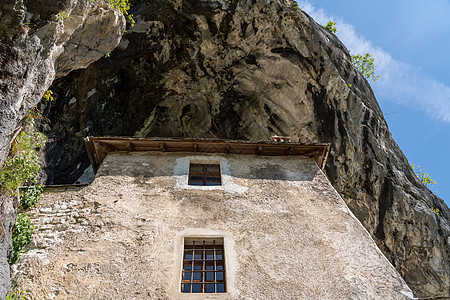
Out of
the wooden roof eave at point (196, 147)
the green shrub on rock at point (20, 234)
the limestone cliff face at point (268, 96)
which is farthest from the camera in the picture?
the limestone cliff face at point (268, 96)

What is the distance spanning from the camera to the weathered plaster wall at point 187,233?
6238 millimetres

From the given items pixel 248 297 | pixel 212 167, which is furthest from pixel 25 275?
pixel 212 167

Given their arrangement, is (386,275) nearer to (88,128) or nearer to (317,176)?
(317,176)

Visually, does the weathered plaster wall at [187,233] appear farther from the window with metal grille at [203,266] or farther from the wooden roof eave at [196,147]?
the wooden roof eave at [196,147]

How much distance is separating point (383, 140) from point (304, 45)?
5331 millimetres

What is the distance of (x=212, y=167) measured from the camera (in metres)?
9.95

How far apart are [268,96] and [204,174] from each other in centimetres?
767

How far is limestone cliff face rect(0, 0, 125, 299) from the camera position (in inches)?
239

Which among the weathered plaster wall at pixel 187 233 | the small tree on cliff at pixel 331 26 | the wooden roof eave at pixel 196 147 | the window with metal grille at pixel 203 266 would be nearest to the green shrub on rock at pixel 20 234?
the weathered plaster wall at pixel 187 233

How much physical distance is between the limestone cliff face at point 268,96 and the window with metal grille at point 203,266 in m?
8.07

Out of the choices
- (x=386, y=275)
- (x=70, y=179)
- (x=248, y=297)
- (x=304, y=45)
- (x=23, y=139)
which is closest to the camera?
(x=248, y=297)

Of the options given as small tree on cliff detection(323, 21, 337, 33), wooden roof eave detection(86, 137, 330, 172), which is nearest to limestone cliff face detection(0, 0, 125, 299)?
wooden roof eave detection(86, 137, 330, 172)

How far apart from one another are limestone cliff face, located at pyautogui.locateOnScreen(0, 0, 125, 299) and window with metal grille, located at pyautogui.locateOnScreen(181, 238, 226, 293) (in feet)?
9.52

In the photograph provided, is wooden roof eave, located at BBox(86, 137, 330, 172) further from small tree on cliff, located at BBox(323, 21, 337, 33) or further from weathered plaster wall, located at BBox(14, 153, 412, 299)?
small tree on cliff, located at BBox(323, 21, 337, 33)
